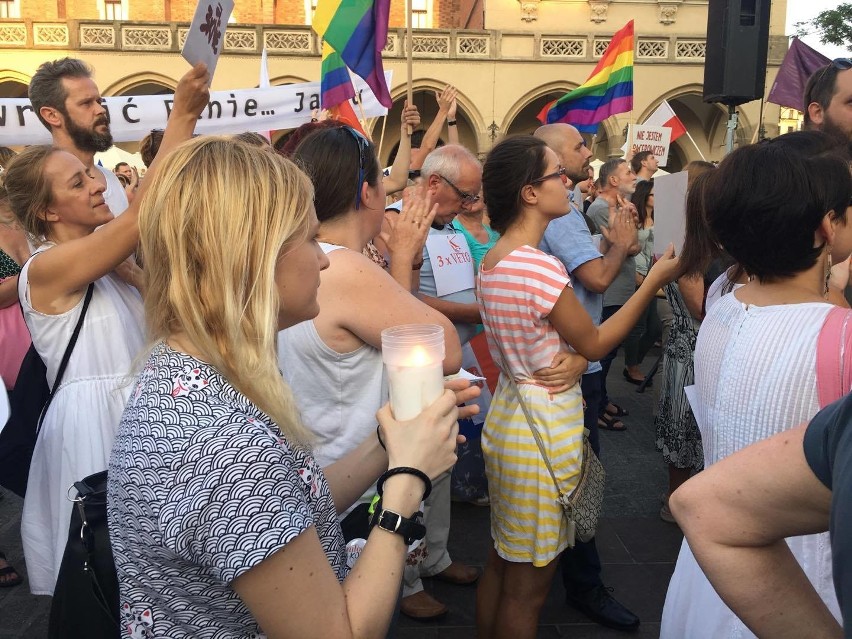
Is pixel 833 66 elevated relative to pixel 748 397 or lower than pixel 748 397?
elevated

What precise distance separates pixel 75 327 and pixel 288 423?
1324mm

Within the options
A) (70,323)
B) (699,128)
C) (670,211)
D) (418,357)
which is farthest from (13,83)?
(418,357)

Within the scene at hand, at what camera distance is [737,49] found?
6.01m

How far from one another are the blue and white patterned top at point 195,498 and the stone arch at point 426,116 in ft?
63.1

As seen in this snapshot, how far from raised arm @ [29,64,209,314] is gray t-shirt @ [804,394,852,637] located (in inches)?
69.8

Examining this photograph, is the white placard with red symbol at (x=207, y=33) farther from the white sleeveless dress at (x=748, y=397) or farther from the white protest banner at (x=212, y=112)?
the white protest banner at (x=212, y=112)

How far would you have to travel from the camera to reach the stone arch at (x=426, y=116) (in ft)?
64.8

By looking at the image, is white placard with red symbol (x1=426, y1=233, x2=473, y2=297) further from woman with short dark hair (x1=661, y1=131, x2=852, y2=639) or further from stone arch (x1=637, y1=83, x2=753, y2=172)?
stone arch (x1=637, y1=83, x2=753, y2=172)

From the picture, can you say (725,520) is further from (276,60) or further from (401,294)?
(276,60)

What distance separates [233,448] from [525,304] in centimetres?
133

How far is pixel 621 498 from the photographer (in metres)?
4.03

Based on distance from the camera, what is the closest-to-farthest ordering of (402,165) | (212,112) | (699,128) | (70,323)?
(70,323) → (402,165) → (212,112) → (699,128)

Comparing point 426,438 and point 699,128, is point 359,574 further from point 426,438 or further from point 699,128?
point 699,128

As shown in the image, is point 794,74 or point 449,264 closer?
point 449,264
